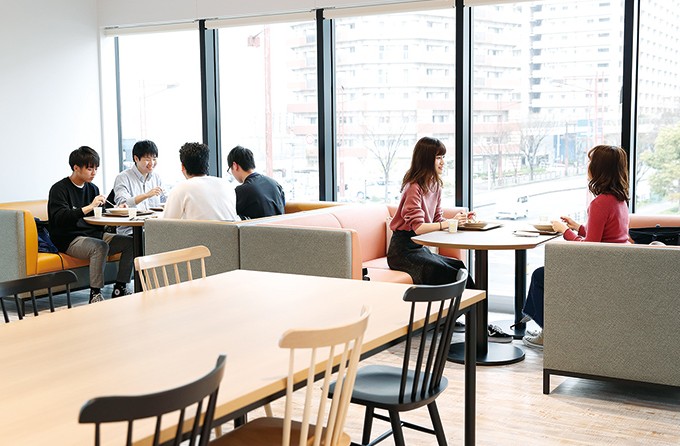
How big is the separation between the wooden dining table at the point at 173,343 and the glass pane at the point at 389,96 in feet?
12.2

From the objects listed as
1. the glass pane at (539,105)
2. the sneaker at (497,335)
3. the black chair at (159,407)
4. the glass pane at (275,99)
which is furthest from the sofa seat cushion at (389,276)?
the black chair at (159,407)

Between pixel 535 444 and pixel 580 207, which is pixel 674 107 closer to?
pixel 580 207

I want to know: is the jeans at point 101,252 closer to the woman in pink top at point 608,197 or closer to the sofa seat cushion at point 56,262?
the sofa seat cushion at point 56,262

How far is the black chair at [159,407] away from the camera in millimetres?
1511

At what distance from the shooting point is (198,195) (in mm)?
5414

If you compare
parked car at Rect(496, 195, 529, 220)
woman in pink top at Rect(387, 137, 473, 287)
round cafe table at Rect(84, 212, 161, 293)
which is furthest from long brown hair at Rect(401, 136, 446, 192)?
round cafe table at Rect(84, 212, 161, 293)

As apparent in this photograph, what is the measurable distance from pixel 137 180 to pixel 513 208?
3020 millimetres

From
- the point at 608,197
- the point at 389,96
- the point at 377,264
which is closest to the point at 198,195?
the point at 377,264

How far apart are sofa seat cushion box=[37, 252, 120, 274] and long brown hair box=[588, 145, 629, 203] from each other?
3.98 meters

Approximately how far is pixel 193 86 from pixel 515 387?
480 centimetres

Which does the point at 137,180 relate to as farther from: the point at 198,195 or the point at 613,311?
the point at 613,311

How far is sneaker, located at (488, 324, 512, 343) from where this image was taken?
5.27 metres

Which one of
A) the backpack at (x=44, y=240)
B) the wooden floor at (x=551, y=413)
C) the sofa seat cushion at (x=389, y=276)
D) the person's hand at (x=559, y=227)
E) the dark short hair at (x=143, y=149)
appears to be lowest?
the wooden floor at (x=551, y=413)

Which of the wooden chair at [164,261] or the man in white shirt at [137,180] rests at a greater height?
the man in white shirt at [137,180]
